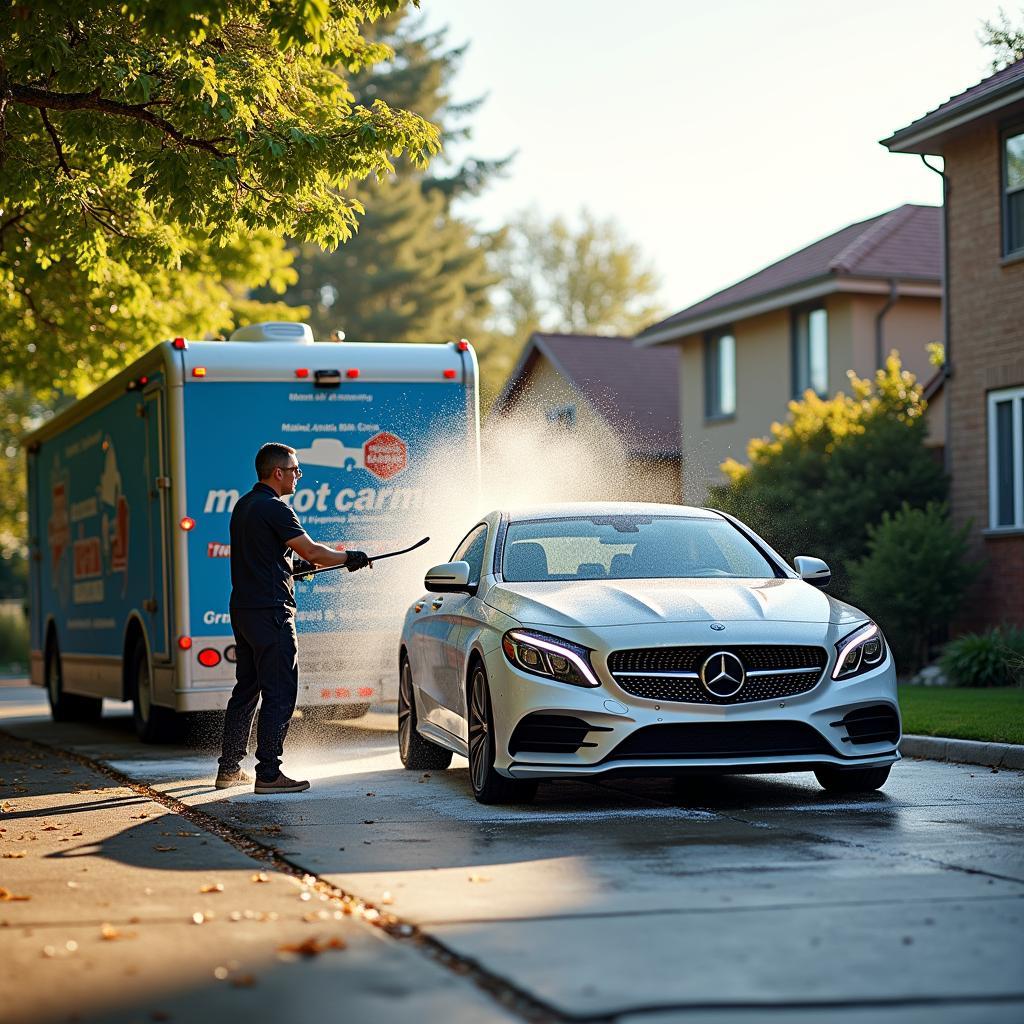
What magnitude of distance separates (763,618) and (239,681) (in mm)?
3246

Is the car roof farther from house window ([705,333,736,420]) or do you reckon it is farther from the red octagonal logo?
house window ([705,333,736,420])

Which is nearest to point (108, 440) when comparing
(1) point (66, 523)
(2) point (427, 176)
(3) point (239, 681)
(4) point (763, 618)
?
(1) point (66, 523)

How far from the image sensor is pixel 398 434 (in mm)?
13953

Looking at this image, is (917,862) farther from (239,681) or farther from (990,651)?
(990,651)

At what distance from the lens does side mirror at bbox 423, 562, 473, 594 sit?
10.4 metres

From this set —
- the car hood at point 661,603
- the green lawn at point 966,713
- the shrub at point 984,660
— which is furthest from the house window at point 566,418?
the car hood at point 661,603

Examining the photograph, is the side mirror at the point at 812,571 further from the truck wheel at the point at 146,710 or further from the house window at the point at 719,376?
the house window at the point at 719,376

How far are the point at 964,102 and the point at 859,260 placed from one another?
8.16 metres

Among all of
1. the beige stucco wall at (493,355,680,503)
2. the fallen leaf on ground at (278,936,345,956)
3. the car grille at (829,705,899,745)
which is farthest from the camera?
the beige stucco wall at (493,355,680,503)

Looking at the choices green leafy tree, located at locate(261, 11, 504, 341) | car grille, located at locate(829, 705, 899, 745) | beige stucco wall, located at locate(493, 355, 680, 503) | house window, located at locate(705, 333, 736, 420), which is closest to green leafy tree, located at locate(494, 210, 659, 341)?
green leafy tree, located at locate(261, 11, 504, 341)

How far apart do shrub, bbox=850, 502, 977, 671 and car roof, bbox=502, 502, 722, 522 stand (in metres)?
9.52

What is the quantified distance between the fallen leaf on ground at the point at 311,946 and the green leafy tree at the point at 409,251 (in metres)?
48.7

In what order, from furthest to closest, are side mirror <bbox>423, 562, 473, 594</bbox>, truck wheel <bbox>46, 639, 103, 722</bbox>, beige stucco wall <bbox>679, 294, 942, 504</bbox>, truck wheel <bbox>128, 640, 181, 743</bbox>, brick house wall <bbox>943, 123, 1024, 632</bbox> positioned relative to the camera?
1. beige stucco wall <bbox>679, 294, 942, 504</bbox>
2. brick house wall <bbox>943, 123, 1024, 632</bbox>
3. truck wheel <bbox>46, 639, 103, 722</bbox>
4. truck wheel <bbox>128, 640, 181, 743</bbox>
5. side mirror <bbox>423, 562, 473, 594</bbox>

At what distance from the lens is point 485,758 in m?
9.67
